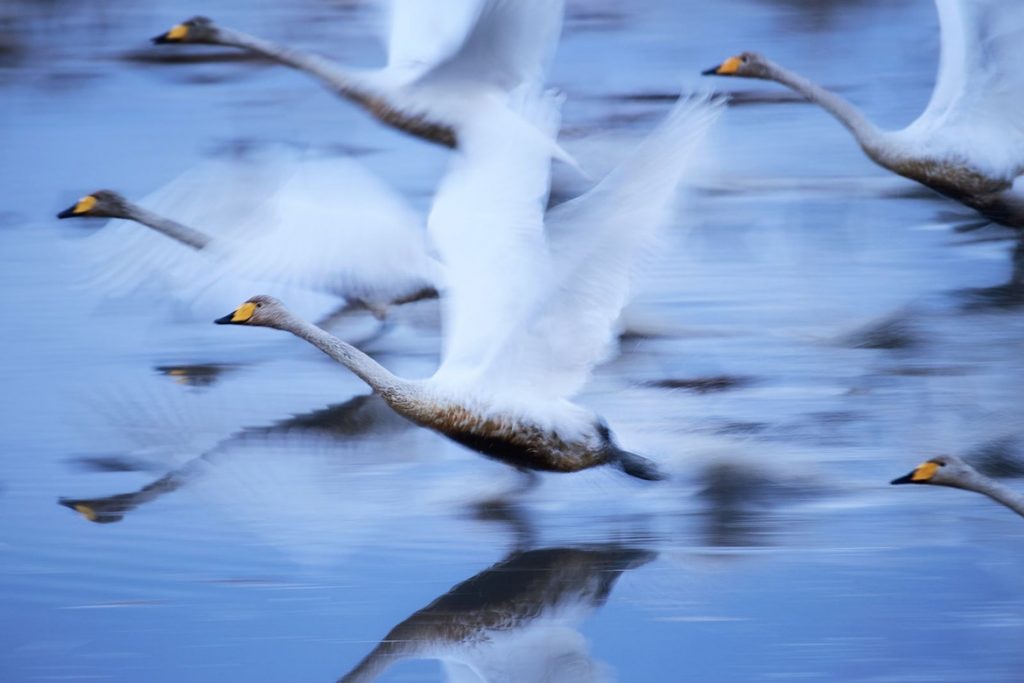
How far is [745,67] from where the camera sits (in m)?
7.76

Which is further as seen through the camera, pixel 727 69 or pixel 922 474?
pixel 727 69

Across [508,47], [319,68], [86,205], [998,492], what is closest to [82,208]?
[86,205]

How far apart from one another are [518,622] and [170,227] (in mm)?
2425

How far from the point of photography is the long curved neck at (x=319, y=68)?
7.29 m

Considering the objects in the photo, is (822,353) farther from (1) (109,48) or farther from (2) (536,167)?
(1) (109,48)

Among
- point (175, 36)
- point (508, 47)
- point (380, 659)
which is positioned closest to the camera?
point (380, 659)

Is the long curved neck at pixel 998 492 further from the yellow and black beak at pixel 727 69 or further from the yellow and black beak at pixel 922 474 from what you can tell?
the yellow and black beak at pixel 727 69

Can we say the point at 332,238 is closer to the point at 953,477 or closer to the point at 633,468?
the point at 633,468

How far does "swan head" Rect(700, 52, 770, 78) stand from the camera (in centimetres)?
775

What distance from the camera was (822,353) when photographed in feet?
21.0

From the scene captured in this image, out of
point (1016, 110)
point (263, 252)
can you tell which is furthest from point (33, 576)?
point (1016, 110)

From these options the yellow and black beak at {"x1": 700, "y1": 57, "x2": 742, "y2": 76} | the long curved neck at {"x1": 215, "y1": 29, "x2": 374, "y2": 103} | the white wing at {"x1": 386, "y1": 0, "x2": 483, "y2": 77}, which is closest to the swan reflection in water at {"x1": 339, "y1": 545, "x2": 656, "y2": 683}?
the white wing at {"x1": 386, "y1": 0, "x2": 483, "y2": 77}

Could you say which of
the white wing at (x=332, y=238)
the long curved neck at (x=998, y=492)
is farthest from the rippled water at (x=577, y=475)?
the white wing at (x=332, y=238)

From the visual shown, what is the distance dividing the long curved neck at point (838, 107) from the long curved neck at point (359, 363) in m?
2.67
